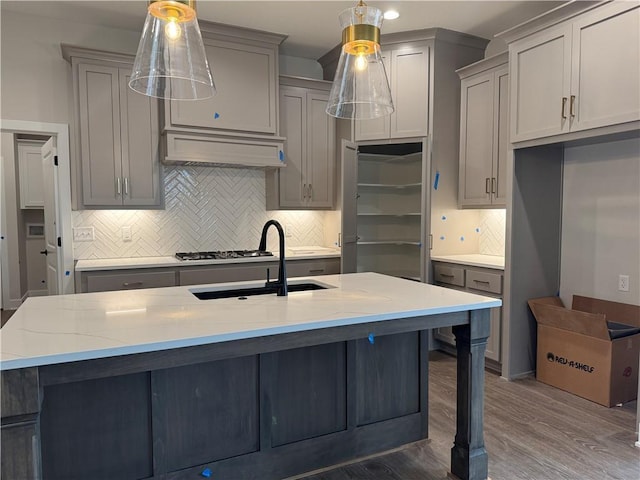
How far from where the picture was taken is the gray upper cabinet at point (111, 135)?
12.0ft

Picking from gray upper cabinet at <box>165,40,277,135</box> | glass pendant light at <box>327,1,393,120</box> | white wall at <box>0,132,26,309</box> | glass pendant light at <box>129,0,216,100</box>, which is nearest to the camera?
glass pendant light at <box>129,0,216,100</box>

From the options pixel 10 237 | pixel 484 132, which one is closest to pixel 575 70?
pixel 484 132

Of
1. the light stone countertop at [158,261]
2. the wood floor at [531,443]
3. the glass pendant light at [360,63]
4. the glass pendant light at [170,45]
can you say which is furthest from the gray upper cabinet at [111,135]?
the wood floor at [531,443]

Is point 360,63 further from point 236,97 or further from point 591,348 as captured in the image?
point 591,348

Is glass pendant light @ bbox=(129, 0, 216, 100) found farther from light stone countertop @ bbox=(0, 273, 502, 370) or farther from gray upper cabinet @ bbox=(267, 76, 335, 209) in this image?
gray upper cabinet @ bbox=(267, 76, 335, 209)

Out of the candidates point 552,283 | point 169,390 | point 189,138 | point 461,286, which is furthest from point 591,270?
point 189,138

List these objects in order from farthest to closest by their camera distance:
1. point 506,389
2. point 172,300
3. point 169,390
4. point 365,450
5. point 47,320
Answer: point 506,389, point 365,450, point 172,300, point 169,390, point 47,320

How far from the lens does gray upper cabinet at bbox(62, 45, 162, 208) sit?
3643 mm

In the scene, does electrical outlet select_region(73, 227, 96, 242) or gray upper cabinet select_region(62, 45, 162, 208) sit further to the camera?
electrical outlet select_region(73, 227, 96, 242)

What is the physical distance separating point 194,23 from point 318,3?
6.98 ft

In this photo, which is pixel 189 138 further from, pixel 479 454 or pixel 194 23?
pixel 479 454

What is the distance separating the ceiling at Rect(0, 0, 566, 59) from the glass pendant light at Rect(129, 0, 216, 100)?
2.09 meters

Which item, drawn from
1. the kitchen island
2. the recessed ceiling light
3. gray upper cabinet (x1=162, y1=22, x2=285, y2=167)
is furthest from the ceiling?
the kitchen island

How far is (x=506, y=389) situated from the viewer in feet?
10.8
